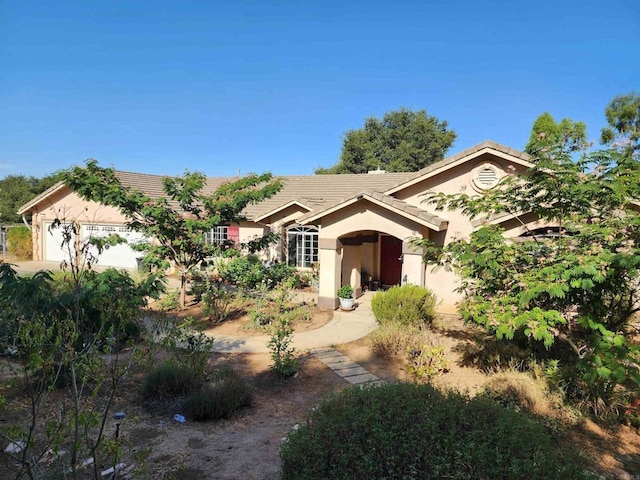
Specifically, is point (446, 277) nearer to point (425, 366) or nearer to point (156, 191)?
point (425, 366)

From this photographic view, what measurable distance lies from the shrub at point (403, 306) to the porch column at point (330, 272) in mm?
2910

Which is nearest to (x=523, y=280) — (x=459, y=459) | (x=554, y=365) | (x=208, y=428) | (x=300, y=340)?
A: (x=554, y=365)

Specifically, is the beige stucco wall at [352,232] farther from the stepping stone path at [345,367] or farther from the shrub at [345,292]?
the stepping stone path at [345,367]

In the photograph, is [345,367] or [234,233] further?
[234,233]

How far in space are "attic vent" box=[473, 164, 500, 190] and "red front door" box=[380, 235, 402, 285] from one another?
501cm

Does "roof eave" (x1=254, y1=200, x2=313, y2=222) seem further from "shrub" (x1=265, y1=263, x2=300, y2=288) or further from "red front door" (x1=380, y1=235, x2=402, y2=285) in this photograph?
"red front door" (x1=380, y1=235, x2=402, y2=285)

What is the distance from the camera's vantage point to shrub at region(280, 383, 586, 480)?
2.91m

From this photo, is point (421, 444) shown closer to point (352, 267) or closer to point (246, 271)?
point (352, 267)

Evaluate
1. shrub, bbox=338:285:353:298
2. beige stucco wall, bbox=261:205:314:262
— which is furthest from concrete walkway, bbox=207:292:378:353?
beige stucco wall, bbox=261:205:314:262

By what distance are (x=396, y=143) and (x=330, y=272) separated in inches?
1251

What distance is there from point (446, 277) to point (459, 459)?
428 inches

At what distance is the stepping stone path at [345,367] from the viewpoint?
744 cm

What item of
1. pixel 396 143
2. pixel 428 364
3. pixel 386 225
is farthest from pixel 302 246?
pixel 396 143

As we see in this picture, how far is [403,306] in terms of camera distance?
1008 cm
